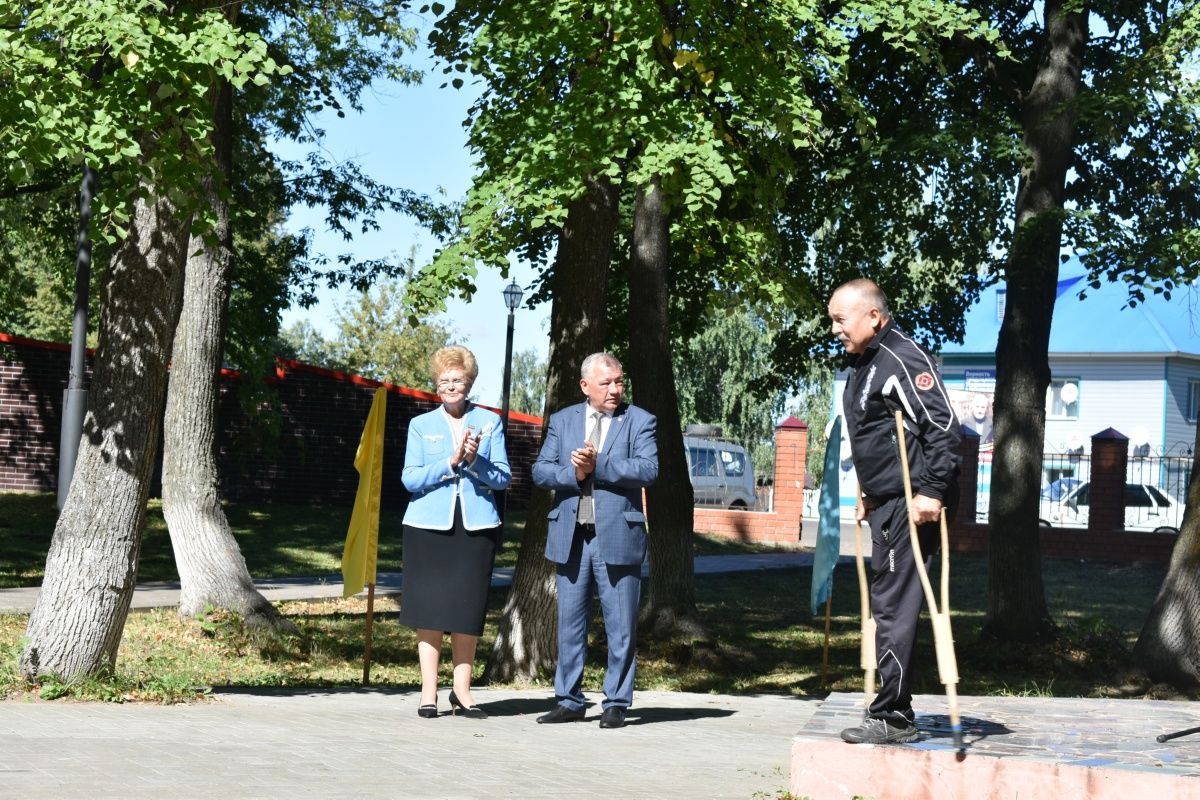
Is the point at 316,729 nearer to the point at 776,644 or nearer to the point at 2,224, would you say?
the point at 776,644

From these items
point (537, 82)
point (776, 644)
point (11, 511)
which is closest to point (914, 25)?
point (537, 82)

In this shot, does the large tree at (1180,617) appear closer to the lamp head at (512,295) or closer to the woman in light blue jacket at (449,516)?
the woman in light blue jacket at (449,516)

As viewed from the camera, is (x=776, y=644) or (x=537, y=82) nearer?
(x=537, y=82)

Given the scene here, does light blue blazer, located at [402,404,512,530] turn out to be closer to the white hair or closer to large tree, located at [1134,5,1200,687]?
the white hair

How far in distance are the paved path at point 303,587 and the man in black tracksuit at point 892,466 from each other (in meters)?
→ 8.99

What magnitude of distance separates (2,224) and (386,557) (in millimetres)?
8034

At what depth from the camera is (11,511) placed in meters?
24.7

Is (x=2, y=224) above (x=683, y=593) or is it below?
above

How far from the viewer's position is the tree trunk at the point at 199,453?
44.3 ft

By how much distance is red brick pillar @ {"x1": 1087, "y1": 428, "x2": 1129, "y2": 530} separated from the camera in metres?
29.6

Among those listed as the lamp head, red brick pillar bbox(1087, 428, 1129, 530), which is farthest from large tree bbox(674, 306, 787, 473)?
the lamp head

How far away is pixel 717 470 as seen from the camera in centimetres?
4241

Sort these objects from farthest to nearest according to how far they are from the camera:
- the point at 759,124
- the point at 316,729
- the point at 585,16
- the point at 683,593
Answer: the point at 683,593 → the point at 759,124 → the point at 585,16 → the point at 316,729

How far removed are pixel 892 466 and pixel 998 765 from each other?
127 centimetres
